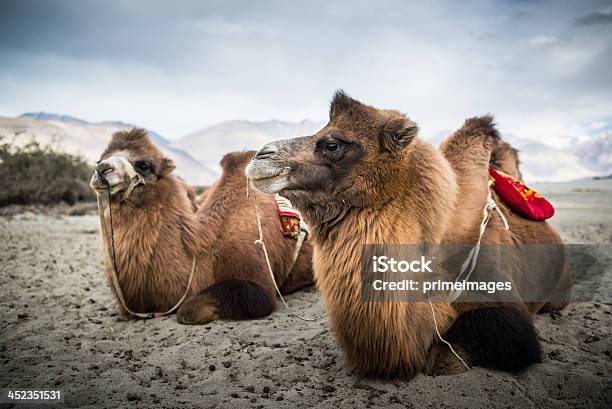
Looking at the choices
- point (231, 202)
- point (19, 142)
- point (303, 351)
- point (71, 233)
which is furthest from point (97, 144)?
point (303, 351)

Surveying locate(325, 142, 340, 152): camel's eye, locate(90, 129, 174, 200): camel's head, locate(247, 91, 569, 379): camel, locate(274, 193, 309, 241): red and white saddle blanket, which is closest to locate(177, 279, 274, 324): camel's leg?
locate(274, 193, 309, 241): red and white saddle blanket

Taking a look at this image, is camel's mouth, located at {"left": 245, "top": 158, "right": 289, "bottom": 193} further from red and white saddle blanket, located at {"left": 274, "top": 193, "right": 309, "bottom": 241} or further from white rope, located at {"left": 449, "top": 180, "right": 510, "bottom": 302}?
red and white saddle blanket, located at {"left": 274, "top": 193, "right": 309, "bottom": 241}

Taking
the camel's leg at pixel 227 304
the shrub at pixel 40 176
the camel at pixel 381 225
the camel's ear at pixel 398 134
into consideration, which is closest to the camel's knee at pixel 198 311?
the camel's leg at pixel 227 304

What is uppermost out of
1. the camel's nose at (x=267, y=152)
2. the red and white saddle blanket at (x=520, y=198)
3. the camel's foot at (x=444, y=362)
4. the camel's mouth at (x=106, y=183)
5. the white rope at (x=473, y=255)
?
the camel's nose at (x=267, y=152)

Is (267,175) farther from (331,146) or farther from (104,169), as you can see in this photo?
(104,169)

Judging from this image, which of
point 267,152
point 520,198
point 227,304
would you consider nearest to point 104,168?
point 227,304

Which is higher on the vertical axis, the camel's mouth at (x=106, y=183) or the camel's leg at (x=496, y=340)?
the camel's mouth at (x=106, y=183)

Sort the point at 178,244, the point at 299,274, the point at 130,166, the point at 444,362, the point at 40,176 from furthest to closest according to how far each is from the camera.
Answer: the point at 40,176 → the point at 299,274 → the point at 178,244 → the point at 130,166 → the point at 444,362

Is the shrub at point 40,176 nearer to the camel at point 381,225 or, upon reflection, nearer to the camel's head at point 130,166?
the camel's head at point 130,166

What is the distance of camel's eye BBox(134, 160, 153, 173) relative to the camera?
4632mm

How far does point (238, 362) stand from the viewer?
11.0ft

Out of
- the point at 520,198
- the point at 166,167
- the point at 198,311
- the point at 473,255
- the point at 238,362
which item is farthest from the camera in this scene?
the point at 166,167

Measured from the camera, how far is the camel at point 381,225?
2740 mm

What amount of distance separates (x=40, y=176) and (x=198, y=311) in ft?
45.3
